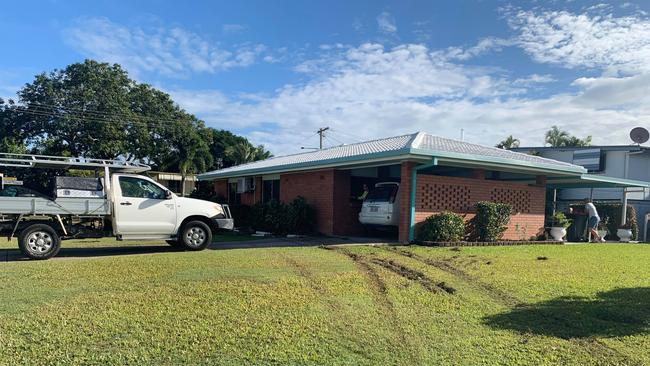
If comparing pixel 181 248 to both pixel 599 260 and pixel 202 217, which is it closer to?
pixel 202 217

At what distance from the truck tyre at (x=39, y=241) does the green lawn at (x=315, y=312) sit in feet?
1.27

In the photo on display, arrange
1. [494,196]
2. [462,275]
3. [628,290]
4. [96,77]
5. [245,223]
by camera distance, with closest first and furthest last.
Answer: [628,290], [462,275], [494,196], [245,223], [96,77]

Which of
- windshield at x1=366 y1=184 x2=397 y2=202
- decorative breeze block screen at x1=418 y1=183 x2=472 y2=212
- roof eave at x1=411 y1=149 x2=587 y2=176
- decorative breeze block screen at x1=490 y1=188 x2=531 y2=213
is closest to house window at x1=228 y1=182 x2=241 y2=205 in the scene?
windshield at x1=366 y1=184 x2=397 y2=202

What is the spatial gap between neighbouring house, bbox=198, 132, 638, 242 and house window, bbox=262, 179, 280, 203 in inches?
1.9

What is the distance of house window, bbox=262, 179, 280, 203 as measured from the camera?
19.9 metres

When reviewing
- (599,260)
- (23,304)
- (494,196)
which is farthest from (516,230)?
(23,304)

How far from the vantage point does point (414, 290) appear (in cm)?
715

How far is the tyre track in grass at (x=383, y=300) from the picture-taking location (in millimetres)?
4586

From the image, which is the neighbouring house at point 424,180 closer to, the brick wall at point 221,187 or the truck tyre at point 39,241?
the brick wall at point 221,187

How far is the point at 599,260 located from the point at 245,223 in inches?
511

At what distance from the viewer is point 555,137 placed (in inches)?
1805

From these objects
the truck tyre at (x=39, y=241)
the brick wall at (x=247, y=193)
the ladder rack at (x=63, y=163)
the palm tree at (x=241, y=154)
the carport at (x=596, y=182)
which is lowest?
the truck tyre at (x=39, y=241)

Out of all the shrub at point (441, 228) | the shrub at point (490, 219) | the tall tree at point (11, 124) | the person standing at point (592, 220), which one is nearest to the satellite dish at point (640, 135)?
the person standing at point (592, 220)

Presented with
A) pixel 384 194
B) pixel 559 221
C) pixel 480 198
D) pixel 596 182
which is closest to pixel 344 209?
pixel 384 194
